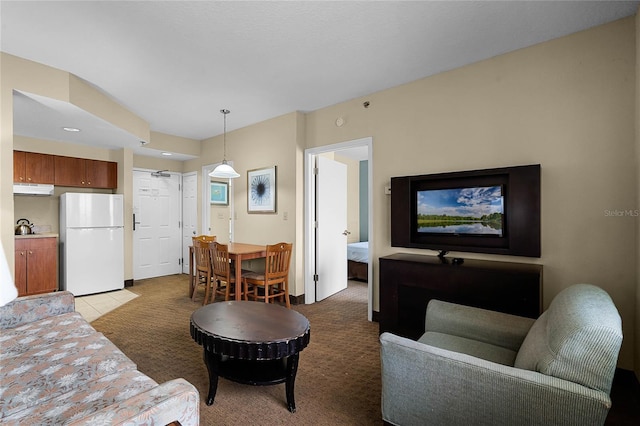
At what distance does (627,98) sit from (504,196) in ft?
3.32

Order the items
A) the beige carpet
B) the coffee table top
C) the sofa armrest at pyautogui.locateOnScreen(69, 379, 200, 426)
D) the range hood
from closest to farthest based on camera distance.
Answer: the sofa armrest at pyautogui.locateOnScreen(69, 379, 200, 426), the coffee table top, the beige carpet, the range hood

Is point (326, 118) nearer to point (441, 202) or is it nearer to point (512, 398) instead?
point (441, 202)

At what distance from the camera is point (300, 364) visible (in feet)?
8.33

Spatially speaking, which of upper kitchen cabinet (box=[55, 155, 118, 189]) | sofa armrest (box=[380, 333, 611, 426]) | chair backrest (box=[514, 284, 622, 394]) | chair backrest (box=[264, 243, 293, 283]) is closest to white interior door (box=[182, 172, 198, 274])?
upper kitchen cabinet (box=[55, 155, 118, 189])

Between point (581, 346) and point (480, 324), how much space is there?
0.80 metres

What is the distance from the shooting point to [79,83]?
10.4ft

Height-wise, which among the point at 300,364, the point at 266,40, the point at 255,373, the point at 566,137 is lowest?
the point at 300,364

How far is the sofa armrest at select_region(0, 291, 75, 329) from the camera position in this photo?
2.09 m

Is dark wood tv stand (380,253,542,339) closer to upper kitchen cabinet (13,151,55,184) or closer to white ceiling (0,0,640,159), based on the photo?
white ceiling (0,0,640,159)

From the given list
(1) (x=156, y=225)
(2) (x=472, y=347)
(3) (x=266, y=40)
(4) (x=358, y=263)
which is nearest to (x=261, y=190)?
(4) (x=358, y=263)

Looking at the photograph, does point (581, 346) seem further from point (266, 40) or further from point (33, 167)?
point (33, 167)

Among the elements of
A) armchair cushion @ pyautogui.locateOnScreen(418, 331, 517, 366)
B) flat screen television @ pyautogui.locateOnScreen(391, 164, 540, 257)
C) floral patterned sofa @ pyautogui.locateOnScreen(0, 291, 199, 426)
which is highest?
flat screen television @ pyautogui.locateOnScreen(391, 164, 540, 257)

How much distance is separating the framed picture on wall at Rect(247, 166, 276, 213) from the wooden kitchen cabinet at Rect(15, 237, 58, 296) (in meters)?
2.79

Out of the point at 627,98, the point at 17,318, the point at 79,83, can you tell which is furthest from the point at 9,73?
the point at 627,98
